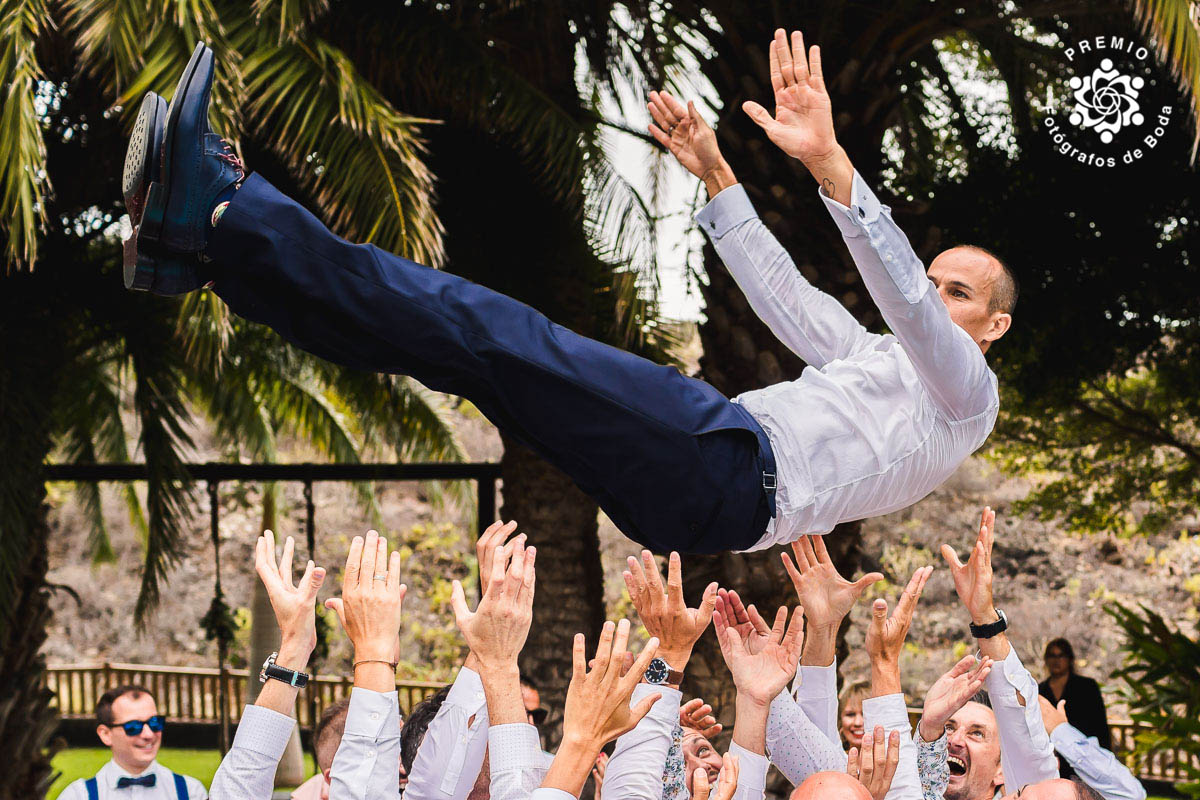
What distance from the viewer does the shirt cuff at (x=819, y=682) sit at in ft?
9.76

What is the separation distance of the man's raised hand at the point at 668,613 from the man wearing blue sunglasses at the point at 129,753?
8.52ft

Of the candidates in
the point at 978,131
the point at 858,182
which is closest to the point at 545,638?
the point at 978,131

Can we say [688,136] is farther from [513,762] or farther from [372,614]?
[513,762]

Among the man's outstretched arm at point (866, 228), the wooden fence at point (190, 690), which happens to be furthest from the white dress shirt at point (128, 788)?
the wooden fence at point (190, 690)

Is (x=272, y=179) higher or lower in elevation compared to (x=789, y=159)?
higher

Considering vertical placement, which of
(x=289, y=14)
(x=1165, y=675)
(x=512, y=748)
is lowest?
(x=1165, y=675)

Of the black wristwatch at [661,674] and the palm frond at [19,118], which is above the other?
the palm frond at [19,118]

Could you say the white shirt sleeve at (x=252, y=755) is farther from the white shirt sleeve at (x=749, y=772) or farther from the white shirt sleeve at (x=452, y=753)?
the white shirt sleeve at (x=749, y=772)

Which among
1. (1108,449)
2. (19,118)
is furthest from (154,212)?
(1108,449)

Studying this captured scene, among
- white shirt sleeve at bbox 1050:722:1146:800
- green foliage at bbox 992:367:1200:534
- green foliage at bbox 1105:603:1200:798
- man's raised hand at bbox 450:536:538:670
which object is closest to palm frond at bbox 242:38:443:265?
man's raised hand at bbox 450:536:538:670

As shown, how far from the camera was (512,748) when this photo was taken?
218 cm

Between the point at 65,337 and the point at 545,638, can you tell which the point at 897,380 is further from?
the point at 65,337

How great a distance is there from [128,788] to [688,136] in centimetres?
328

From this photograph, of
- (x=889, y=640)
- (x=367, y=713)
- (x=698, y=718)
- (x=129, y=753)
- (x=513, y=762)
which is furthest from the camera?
(x=129, y=753)
